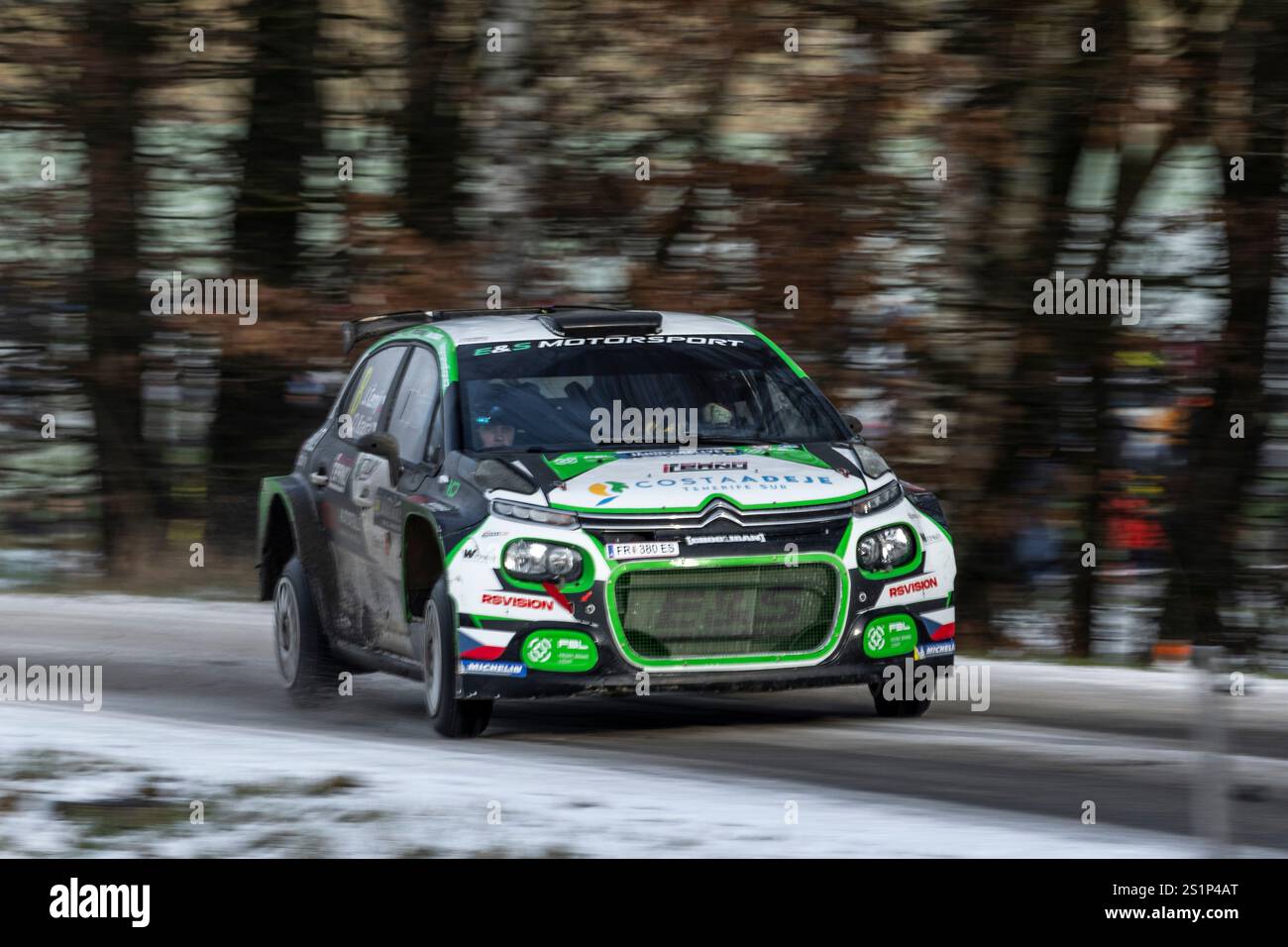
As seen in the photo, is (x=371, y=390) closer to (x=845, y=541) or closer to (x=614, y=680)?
(x=614, y=680)

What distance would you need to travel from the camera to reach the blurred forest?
14.4 m

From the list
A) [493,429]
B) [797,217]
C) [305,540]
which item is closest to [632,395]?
[493,429]

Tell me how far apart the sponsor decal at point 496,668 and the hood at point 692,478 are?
0.61 metres

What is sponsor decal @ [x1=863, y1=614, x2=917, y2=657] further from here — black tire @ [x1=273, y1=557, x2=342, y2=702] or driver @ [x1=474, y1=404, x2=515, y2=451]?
black tire @ [x1=273, y1=557, x2=342, y2=702]

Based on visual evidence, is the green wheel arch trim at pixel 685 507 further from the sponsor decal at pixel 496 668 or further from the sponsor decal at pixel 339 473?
the sponsor decal at pixel 339 473

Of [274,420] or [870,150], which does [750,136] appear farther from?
[274,420]

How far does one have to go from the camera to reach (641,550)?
802cm

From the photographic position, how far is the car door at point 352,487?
928cm

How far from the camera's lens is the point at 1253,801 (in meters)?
6.67

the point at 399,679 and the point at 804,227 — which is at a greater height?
the point at 804,227

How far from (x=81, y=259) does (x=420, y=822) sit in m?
12.0

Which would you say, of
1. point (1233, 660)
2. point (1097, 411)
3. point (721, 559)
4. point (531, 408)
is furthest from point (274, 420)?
point (721, 559)

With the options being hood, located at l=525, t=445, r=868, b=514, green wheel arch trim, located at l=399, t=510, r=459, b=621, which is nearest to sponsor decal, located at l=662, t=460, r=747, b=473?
hood, located at l=525, t=445, r=868, b=514
